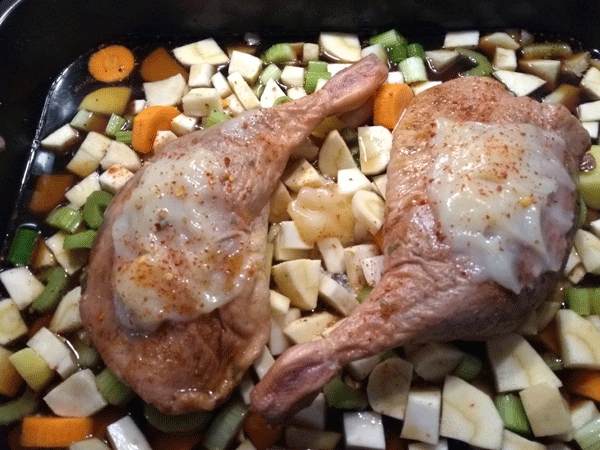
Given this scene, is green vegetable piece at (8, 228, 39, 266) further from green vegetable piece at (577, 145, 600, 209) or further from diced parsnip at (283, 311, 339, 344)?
green vegetable piece at (577, 145, 600, 209)

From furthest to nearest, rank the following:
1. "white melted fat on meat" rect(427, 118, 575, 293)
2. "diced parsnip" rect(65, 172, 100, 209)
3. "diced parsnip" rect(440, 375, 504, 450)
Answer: "diced parsnip" rect(65, 172, 100, 209) → "diced parsnip" rect(440, 375, 504, 450) → "white melted fat on meat" rect(427, 118, 575, 293)

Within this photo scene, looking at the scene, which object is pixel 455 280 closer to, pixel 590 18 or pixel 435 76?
pixel 435 76

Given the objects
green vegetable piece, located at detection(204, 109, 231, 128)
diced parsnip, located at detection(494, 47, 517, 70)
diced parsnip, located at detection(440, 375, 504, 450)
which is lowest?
diced parsnip, located at detection(440, 375, 504, 450)

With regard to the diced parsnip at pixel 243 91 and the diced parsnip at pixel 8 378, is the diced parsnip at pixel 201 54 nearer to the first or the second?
the diced parsnip at pixel 243 91

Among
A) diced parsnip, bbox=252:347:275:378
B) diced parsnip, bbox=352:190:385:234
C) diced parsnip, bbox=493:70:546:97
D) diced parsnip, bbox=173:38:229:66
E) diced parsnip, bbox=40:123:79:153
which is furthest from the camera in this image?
diced parsnip, bbox=173:38:229:66

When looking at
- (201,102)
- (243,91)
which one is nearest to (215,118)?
(201,102)

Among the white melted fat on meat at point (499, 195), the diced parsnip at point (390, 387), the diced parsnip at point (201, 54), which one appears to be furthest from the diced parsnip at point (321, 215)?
the diced parsnip at point (201, 54)

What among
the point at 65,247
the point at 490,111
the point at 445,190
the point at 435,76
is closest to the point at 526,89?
the point at 435,76

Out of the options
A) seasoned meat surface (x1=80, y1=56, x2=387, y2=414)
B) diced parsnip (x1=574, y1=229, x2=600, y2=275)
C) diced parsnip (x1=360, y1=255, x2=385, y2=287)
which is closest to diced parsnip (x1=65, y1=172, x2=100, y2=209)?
seasoned meat surface (x1=80, y1=56, x2=387, y2=414)
